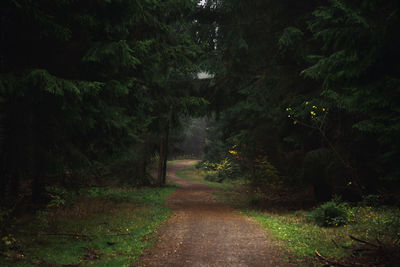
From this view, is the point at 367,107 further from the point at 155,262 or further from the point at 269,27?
the point at 269,27

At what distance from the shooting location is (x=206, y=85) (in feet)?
54.0

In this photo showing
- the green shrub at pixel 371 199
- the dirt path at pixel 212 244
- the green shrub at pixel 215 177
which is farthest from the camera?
the green shrub at pixel 215 177

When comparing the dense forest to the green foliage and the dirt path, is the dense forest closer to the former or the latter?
the green foliage

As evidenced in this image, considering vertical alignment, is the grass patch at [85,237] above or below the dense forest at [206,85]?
below

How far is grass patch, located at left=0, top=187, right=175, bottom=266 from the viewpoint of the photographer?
20.6ft

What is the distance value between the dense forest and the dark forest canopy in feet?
0.14

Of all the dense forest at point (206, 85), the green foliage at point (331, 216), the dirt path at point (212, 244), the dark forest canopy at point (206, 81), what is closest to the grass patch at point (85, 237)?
the dirt path at point (212, 244)

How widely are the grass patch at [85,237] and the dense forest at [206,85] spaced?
0.91 metres

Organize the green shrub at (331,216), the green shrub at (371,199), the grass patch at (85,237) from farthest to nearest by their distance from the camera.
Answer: the green shrub at (331,216) → the green shrub at (371,199) → the grass patch at (85,237)

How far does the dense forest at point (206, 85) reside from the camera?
5066 mm

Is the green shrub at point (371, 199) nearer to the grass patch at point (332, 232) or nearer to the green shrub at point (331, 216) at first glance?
the grass patch at point (332, 232)

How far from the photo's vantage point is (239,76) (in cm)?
1503

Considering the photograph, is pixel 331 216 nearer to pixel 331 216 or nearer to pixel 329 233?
pixel 331 216

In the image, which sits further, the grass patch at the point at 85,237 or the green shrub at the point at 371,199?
the green shrub at the point at 371,199
